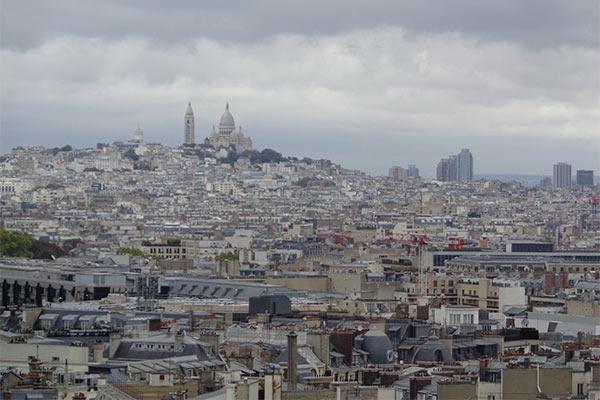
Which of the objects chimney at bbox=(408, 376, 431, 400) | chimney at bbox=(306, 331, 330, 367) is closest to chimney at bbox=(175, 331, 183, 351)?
chimney at bbox=(306, 331, 330, 367)

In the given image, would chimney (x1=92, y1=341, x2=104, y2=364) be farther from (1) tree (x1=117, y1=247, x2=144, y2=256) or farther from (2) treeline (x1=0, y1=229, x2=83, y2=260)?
(1) tree (x1=117, y1=247, x2=144, y2=256)

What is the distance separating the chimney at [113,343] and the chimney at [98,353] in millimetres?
177

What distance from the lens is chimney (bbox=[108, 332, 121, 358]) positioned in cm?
3039

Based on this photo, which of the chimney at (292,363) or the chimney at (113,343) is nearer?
the chimney at (292,363)

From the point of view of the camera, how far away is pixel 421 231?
435 ft

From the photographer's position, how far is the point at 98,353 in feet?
97.2

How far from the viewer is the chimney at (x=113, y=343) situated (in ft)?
99.7

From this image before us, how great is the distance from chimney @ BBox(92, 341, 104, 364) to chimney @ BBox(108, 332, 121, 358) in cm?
18

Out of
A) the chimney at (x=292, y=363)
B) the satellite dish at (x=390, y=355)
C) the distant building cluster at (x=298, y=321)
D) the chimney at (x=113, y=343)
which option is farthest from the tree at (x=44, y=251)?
the chimney at (x=292, y=363)

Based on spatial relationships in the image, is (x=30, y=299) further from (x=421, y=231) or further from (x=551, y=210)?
(x=551, y=210)

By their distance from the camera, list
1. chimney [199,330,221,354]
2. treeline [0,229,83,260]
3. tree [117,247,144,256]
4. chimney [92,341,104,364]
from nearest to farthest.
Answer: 1. chimney [92,341,104,364]
2. chimney [199,330,221,354]
3. treeline [0,229,83,260]
4. tree [117,247,144,256]

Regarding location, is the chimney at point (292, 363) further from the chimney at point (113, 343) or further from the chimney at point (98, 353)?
the chimney at point (113, 343)

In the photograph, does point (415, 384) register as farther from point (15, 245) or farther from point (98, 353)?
point (15, 245)

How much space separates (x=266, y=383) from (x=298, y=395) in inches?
16.3
